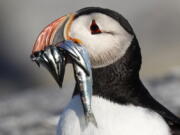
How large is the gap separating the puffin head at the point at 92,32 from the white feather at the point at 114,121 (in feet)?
1.11

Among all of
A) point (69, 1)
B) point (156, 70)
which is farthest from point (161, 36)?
point (69, 1)

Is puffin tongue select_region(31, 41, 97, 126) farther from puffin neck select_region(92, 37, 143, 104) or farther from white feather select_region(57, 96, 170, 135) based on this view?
puffin neck select_region(92, 37, 143, 104)

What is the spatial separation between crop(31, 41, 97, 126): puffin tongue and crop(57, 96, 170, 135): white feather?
0.24ft

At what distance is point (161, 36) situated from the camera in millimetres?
12773

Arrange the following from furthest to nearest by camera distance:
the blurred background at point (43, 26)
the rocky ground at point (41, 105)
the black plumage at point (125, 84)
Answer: the blurred background at point (43, 26) → the rocky ground at point (41, 105) → the black plumage at point (125, 84)

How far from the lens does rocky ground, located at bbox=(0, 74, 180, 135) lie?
33.0ft

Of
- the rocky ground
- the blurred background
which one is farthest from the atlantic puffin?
the blurred background

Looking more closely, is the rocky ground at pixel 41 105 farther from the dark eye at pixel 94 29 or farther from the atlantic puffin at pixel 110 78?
the dark eye at pixel 94 29

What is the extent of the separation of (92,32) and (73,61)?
23 cm

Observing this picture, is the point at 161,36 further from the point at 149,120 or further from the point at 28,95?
the point at 149,120

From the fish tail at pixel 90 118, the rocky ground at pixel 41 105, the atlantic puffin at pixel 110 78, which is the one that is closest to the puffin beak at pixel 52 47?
the atlantic puffin at pixel 110 78

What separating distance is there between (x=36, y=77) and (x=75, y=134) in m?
7.22

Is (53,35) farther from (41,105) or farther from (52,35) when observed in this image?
(41,105)

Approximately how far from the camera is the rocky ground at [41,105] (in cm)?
1005
